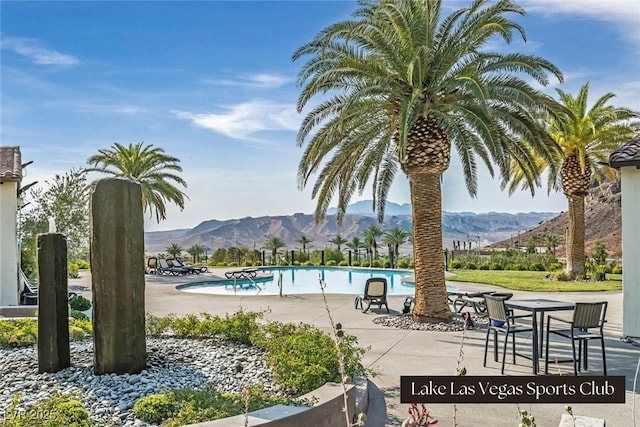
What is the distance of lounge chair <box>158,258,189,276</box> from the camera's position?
2870cm

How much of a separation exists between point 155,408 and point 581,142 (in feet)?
69.7

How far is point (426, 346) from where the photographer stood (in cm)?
936

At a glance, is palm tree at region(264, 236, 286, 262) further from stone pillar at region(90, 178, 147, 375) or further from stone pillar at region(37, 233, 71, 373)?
stone pillar at region(90, 178, 147, 375)

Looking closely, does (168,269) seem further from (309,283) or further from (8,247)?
(8,247)

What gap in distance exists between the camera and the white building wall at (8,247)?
523 inches

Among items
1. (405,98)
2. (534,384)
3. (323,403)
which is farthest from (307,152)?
(534,384)

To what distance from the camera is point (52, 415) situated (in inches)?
171

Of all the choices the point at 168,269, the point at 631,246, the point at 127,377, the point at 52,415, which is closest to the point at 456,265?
the point at 168,269

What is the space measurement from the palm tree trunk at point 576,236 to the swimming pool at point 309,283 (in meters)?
6.70

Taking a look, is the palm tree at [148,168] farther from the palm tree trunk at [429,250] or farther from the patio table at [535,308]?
the patio table at [535,308]

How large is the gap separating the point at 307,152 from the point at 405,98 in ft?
9.74

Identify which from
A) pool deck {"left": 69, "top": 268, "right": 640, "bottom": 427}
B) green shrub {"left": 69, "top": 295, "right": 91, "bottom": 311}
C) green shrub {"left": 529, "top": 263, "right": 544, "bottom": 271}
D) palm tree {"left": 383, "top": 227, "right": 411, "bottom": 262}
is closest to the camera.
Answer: pool deck {"left": 69, "top": 268, "right": 640, "bottom": 427}

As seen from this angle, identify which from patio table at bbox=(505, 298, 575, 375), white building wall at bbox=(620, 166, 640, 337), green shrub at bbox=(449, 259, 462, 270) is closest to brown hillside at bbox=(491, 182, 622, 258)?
green shrub at bbox=(449, 259, 462, 270)

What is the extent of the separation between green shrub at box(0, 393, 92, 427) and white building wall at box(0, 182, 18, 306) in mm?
9871
